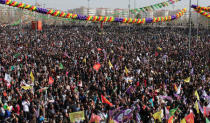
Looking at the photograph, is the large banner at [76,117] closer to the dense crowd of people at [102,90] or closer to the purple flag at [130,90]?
the dense crowd of people at [102,90]

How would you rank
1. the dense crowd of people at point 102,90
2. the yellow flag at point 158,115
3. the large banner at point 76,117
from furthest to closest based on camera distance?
the dense crowd of people at point 102,90 < the yellow flag at point 158,115 < the large banner at point 76,117

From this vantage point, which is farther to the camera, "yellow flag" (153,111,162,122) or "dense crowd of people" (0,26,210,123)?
"dense crowd of people" (0,26,210,123)

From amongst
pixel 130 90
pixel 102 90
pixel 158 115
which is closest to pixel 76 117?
pixel 158 115

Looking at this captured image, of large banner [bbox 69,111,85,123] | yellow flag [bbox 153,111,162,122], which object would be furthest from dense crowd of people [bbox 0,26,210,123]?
large banner [bbox 69,111,85,123]

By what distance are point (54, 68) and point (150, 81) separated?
566cm

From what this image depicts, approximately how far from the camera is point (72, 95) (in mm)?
9523

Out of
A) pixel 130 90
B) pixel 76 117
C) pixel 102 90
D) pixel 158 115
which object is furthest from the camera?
pixel 102 90

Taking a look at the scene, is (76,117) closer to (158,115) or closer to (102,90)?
(158,115)

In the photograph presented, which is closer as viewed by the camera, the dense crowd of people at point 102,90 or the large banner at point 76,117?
the large banner at point 76,117

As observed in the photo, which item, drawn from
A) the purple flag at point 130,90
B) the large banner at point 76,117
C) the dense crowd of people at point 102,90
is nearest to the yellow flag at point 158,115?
the dense crowd of people at point 102,90

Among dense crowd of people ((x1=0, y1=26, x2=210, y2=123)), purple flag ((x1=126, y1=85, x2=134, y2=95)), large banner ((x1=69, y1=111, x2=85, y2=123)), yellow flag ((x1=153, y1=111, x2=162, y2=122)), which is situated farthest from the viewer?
purple flag ((x1=126, y1=85, x2=134, y2=95))

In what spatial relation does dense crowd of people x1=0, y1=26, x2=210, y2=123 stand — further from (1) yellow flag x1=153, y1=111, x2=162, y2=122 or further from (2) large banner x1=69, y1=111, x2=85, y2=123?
(2) large banner x1=69, y1=111, x2=85, y2=123

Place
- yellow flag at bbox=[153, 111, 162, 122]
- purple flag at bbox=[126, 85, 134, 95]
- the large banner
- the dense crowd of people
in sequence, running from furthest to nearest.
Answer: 1. purple flag at bbox=[126, 85, 134, 95]
2. the dense crowd of people
3. yellow flag at bbox=[153, 111, 162, 122]
4. the large banner

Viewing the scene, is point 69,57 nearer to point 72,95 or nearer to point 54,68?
point 54,68
